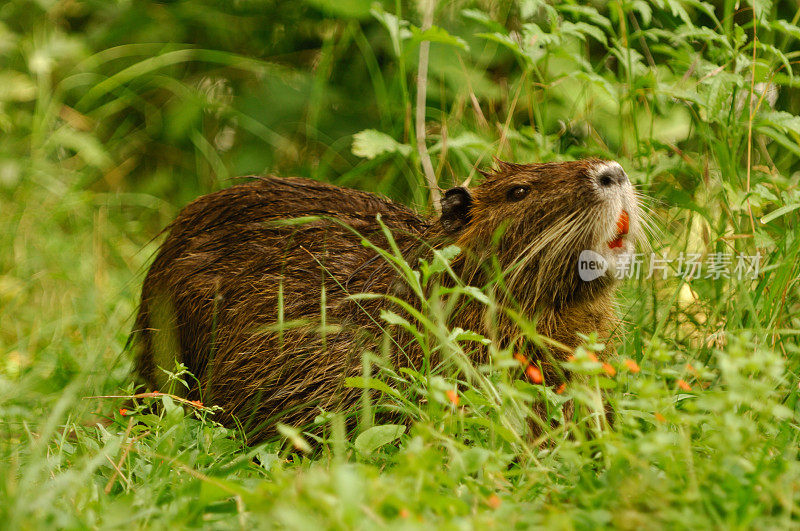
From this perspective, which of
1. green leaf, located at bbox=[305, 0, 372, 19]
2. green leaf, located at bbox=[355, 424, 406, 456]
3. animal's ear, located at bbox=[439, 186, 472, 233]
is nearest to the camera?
green leaf, located at bbox=[355, 424, 406, 456]

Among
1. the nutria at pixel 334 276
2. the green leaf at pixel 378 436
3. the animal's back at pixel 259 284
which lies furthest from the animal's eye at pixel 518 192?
the green leaf at pixel 378 436

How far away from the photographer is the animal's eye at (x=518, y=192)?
2.44 meters

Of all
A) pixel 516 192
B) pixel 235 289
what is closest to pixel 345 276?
pixel 235 289

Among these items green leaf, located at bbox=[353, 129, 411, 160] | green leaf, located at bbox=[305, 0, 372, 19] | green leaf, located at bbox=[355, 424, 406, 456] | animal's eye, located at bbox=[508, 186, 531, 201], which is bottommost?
green leaf, located at bbox=[355, 424, 406, 456]

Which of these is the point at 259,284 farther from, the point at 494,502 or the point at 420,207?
the point at 494,502

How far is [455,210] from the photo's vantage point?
2.59 meters

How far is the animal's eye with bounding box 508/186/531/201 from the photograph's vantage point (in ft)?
8.02

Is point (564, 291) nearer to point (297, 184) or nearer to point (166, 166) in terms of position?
point (297, 184)

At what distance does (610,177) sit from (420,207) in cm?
132

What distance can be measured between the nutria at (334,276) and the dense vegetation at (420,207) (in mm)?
150

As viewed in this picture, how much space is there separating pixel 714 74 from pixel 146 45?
10.4 ft

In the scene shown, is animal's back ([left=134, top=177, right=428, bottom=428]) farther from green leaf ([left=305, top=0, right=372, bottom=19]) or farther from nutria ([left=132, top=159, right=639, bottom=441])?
green leaf ([left=305, top=0, right=372, bottom=19])

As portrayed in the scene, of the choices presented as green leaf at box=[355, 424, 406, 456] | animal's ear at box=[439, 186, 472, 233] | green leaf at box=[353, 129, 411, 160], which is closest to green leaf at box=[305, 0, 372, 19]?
green leaf at box=[353, 129, 411, 160]

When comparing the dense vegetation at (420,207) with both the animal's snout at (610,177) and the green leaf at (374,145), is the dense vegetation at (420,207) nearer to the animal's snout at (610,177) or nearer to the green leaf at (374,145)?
the green leaf at (374,145)
